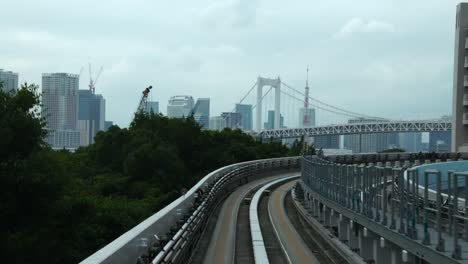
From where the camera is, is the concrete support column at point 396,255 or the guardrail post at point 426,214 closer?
the guardrail post at point 426,214

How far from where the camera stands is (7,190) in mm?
20156

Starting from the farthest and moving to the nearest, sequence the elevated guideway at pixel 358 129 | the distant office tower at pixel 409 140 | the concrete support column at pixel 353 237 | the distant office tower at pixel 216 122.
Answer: the distant office tower at pixel 409 140, the distant office tower at pixel 216 122, the elevated guideway at pixel 358 129, the concrete support column at pixel 353 237

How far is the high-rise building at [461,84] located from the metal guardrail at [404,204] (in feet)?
237

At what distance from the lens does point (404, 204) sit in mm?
11164

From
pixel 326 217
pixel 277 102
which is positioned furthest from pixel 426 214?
pixel 277 102

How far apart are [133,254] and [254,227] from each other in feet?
43.6

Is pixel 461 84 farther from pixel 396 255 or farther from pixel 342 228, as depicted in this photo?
pixel 396 255

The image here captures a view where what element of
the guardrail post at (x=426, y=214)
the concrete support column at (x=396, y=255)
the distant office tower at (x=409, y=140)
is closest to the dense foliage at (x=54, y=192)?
the concrete support column at (x=396, y=255)

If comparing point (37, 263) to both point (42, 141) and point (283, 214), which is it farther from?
point (283, 214)

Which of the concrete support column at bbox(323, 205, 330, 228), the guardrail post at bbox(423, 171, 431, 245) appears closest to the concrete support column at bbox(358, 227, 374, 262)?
the guardrail post at bbox(423, 171, 431, 245)

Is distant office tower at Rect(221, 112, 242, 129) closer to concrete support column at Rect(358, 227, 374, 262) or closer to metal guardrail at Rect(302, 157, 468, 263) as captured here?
metal guardrail at Rect(302, 157, 468, 263)

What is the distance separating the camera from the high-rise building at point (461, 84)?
84.9 meters

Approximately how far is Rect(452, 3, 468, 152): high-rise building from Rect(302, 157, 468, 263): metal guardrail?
72327 millimetres

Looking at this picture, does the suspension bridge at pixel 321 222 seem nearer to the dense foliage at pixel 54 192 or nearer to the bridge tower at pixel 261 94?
the dense foliage at pixel 54 192
